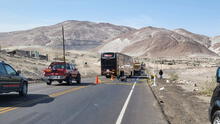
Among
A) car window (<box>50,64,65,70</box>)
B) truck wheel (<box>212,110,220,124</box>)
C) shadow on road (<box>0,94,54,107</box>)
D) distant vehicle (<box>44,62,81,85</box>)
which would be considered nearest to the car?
shadow on road (<box>0,94,54,107</box>)

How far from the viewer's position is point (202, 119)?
11805 millimetres

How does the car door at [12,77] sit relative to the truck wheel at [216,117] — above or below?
above

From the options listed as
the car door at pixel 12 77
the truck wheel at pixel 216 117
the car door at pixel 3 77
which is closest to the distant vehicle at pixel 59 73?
the car door at pixel 12 77

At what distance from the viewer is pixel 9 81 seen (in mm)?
16422

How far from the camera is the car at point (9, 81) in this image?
15.7 meters

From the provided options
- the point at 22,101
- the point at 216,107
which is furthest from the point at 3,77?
the point at 216,107

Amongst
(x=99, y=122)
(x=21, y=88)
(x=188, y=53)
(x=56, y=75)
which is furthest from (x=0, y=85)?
(x=188, y=53)

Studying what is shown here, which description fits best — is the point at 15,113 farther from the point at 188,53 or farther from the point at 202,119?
the point at 188,53

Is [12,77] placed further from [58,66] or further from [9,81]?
[58,66]

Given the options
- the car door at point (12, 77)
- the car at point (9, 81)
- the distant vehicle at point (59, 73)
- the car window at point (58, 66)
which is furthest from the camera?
the car window at point (58, 66)

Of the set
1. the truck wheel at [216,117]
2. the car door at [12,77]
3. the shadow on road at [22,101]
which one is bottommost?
the shadow on road at [22,101]

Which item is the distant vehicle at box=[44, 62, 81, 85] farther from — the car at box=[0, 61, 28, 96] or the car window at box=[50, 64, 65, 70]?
the car at box=[0, 61, 28, 96]

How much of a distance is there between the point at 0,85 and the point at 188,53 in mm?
189384

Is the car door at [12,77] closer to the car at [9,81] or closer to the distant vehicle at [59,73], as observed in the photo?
the car at [9,81]
